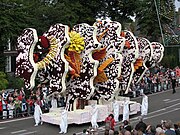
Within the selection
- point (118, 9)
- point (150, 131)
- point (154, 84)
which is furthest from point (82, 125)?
point (118, 9)

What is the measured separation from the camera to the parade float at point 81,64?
71.4ft

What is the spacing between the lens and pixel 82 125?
23.5 m

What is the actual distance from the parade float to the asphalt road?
542mm

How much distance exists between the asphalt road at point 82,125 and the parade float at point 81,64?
1.78 ft

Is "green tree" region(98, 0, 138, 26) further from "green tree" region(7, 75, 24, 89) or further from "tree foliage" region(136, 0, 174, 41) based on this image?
"green tree" region(7, 75, 24, 89)

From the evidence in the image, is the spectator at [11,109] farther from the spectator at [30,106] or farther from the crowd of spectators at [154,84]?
the crowd of spectators at [154,84]

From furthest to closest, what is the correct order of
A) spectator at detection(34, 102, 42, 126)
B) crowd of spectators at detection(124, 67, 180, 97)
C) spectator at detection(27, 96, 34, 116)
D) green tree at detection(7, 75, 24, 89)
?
green tree at detection(7, 75, 24, 89) → crowd of spectators at detection(124, 67, 180, 97) → spectator at detection(27, 96, 34, 116) → spectator at detection(34, 102, 42, 126)

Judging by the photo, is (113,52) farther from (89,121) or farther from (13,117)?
(13,117)

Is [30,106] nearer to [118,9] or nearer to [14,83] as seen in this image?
[14,83]

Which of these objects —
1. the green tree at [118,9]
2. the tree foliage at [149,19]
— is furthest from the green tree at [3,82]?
the tree foliage at [149,19]

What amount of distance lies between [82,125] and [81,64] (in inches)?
131

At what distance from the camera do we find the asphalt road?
22281 mm

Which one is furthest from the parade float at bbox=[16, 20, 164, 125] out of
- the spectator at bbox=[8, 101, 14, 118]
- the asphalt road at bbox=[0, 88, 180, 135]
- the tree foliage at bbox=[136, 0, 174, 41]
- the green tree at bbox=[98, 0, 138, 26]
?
the green tree at bbox=[98, 0, 138, 26]

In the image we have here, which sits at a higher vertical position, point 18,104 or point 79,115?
point 18,104
